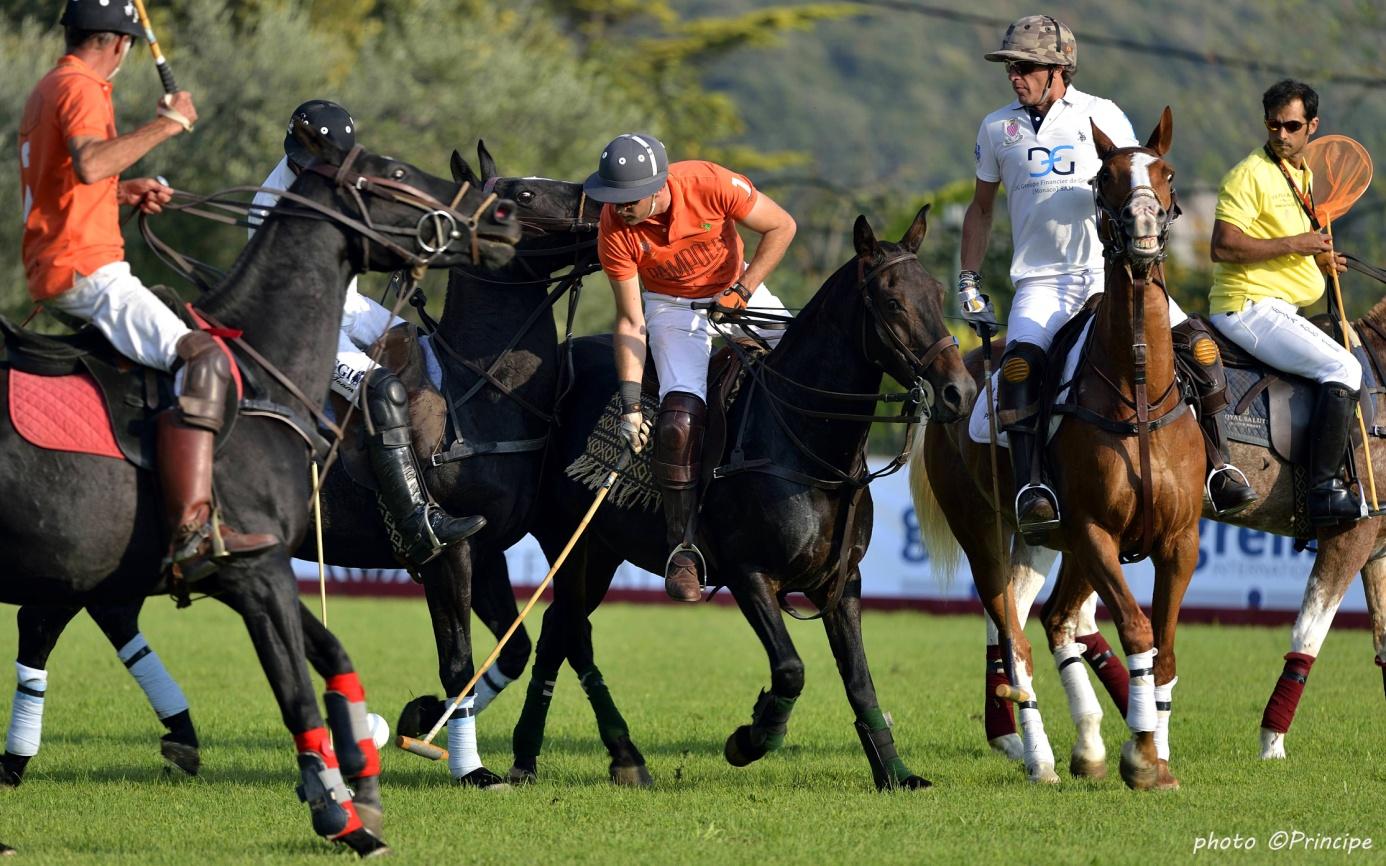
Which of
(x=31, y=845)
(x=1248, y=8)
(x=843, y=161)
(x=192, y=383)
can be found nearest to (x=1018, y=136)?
(x=192, y=383)

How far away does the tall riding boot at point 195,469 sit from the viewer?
6602 mm

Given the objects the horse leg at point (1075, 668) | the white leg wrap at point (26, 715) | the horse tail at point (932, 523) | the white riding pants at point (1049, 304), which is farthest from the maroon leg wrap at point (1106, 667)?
the white leg wrap at point (26, 715)

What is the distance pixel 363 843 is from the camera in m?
6.85

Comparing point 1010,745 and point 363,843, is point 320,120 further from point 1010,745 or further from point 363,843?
point 1010,745

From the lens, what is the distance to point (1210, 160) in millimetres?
38062

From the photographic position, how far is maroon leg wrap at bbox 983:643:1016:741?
385 inches

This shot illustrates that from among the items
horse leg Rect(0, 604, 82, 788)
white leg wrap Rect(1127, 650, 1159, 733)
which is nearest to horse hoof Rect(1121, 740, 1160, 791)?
white leg wrap Rect(1127, 650, 1159, 733)

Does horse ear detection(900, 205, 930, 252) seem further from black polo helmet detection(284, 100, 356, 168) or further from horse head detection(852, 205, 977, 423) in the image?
black polo helmet detection(284, 100, 356, 168)

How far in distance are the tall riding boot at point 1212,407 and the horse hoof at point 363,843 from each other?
15.2 feet

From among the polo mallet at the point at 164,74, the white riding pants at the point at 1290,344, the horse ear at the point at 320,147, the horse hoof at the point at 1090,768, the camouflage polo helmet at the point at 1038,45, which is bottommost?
the horse hoof at the point at 1090,768

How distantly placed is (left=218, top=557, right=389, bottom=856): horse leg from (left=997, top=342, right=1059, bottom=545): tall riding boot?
11.9ft

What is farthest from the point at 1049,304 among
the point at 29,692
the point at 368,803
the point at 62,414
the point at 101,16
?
the point at 29,692

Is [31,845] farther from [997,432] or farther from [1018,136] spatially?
[1018,136]

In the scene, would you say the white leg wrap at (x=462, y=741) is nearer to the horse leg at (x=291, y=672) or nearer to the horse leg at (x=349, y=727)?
the horse leg at (x=349, y=727)
